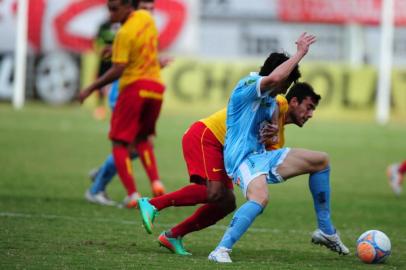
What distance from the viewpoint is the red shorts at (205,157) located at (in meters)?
8.81

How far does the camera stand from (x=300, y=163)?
8438 millimetres

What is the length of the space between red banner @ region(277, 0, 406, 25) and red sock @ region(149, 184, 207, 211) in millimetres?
26363

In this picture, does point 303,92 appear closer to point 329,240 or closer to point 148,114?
point 329,240

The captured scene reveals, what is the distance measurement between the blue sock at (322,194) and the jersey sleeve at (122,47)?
386cm

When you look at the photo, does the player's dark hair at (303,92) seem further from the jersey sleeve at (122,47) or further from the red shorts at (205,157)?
the jersey sleeve at (122,47)

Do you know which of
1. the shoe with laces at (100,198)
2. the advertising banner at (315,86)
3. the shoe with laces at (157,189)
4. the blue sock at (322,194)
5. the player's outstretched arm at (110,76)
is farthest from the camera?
the advertising banner at (315,86)

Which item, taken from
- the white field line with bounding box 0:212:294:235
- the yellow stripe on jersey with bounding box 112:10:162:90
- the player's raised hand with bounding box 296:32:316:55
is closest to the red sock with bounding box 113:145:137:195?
the yellow stripe on jersey with bounding box 112:10:162:90

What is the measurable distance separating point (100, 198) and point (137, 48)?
1.88 meters

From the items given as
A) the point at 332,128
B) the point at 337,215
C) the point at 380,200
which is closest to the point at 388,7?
the point at 332,128

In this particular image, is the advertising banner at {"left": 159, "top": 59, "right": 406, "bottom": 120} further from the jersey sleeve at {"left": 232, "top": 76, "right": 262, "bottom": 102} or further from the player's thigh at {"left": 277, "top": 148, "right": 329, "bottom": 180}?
the jersey sleeve at {"left": 232, "top": 76, "right": 262, "bottom": 102}

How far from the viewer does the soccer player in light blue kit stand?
8133 millimetres

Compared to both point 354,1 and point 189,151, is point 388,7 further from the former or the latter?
point 189,151

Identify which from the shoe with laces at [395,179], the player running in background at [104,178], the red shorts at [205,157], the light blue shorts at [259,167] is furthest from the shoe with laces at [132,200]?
the shoe with laces at [395,179]

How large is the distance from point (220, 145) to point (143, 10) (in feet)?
13.0
